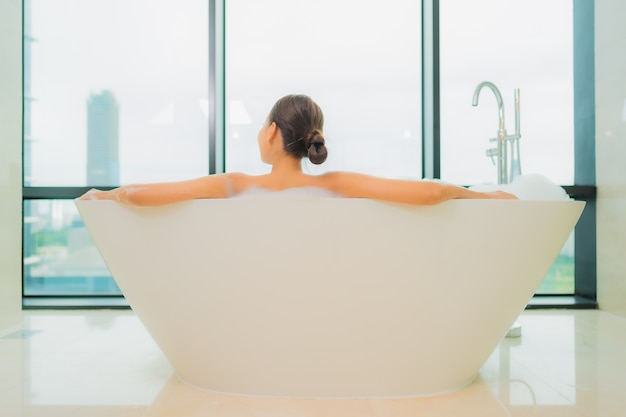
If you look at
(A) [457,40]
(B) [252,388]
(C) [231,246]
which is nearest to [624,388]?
(B) [252,388]

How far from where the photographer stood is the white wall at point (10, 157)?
8.46 feet

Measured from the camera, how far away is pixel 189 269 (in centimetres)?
A: 125

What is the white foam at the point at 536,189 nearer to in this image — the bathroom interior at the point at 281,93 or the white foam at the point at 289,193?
the white foam at the point at 289,193

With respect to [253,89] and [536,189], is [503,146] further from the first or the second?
[253,89]

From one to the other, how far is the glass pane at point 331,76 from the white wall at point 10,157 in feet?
3.57

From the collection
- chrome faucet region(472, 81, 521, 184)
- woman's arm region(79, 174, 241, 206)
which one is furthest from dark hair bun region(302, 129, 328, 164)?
chrome faucet region(472, 81, 521, 184)

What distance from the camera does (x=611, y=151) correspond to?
2.59 meters

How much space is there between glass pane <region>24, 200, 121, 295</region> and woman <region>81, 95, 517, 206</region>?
1.64 meters

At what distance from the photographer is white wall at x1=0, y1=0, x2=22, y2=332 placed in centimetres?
258

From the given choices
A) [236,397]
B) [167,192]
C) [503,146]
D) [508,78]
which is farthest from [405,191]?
[508,78]

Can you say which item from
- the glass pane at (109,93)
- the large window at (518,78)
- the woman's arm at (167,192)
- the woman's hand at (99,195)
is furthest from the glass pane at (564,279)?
the woman's hand at (99,195)

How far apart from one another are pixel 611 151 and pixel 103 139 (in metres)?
2.67

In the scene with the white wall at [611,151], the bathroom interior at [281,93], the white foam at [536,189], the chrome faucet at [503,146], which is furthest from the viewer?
the bathroom interior at [281,93]

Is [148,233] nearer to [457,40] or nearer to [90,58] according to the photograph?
[90,58]
